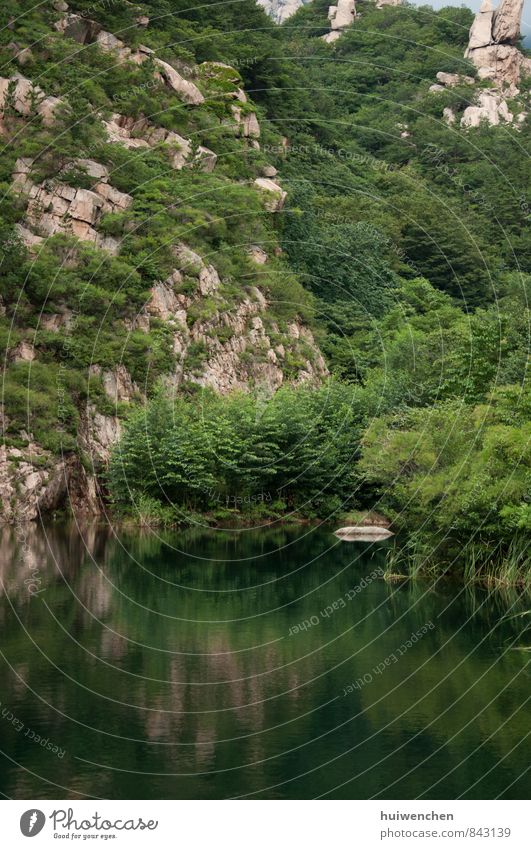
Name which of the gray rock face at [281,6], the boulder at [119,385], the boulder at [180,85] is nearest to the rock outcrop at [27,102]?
the boulder at [180,85]

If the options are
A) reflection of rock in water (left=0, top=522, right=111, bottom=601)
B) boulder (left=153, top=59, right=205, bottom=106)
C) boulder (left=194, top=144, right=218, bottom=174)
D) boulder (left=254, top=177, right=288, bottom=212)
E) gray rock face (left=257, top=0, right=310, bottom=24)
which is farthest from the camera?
gray rock face (left=257, top=0, right=310, bottom=24)

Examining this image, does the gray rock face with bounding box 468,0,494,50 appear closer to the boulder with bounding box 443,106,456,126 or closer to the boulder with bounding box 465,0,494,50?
the boulder with bounding box 465,0,494,50

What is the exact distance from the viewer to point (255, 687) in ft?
58.2

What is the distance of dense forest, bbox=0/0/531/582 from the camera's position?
106ft

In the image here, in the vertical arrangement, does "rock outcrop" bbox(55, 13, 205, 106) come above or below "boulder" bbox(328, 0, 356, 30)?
above

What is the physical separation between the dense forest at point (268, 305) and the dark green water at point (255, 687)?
4755 millimetres

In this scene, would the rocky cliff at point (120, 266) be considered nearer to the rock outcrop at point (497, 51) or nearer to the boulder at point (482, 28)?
the rock outcrop at point (497, 51)

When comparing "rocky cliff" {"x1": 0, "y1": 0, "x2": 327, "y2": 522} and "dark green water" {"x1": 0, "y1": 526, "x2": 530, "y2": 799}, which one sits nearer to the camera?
"dark green water" {"x1": 0, "y1": 526, "x2": 530, "y2": 799}

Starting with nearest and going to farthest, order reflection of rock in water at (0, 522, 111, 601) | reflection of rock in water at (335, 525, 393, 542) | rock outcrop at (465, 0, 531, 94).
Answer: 1. reflection of rock in water at (0, 522, 111, 601)
2. reflection of rock in water at (335, 525, 393, 542)
3. rock outcrop at (465, 0, 531, 94)

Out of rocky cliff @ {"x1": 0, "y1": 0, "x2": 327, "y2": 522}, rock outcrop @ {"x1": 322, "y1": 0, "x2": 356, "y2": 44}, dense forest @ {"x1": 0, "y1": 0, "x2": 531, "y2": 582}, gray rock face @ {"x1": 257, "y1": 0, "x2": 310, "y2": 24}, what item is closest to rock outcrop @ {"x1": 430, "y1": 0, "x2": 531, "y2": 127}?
rock outcrop @ {"x1": 322, "y1": 0, "x2": 356, "y2": 44}

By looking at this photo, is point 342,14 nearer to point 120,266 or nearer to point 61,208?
point 61,208

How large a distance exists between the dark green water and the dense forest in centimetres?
476

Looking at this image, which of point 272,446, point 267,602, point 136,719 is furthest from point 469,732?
point 272,446

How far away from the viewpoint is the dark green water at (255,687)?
13531 mm
